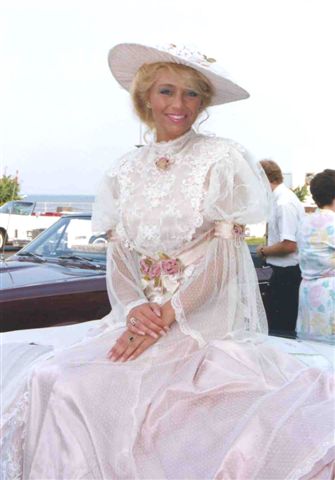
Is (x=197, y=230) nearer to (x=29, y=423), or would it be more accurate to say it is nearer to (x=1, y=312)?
(x=29, y=423)

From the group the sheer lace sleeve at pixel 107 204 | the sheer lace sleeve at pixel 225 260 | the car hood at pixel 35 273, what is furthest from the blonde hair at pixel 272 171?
the sheer lace sleeve at pixel 225 260

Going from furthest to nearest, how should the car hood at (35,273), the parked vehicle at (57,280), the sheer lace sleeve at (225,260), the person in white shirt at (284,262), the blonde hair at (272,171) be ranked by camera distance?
1. the blonde hair at (272,171)
2. the person in white shirt at (284,262)
3. the car hood at (35,273)
4. the parked vehicle at (57,280)
5. the sheer lace sleeve at (225,260)

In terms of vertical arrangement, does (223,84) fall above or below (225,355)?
above

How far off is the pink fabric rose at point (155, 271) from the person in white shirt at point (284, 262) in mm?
2111

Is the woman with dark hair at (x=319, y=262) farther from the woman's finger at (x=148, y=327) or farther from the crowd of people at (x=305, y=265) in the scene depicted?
the woman's finger at (x=148, y=327)

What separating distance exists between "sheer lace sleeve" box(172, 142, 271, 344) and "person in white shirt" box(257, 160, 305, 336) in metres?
2.10

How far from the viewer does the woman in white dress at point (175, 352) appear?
66.0 inches

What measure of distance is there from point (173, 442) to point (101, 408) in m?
0.23

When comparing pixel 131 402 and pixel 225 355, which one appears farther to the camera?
pixel 225 355

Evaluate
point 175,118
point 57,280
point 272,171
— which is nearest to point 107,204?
point 175,118

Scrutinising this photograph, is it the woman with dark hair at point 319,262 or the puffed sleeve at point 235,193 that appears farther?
the woman with dark hair at point 319,262

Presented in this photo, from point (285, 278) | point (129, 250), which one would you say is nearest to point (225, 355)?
point (129, 250)

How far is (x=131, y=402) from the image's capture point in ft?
5.89

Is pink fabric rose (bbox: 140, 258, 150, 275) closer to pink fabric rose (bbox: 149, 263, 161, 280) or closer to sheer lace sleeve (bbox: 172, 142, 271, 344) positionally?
pink fabric rose (bbox: 149, 263, 161, 280)
